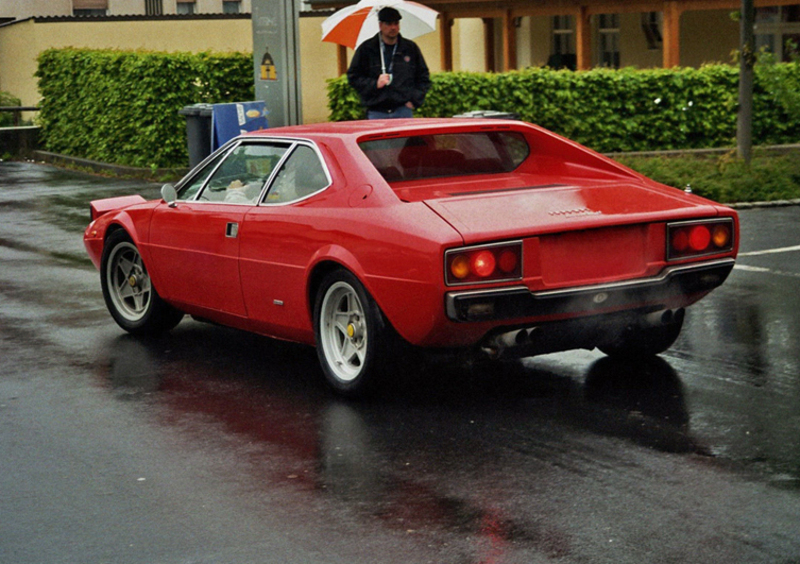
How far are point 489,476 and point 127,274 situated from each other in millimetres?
4112

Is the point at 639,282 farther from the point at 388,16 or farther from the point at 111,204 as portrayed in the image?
the point at 388,16

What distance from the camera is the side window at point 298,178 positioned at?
7266mm

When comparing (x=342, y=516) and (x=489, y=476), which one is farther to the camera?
(x=489, y=476)

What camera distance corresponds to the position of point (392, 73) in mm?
12828

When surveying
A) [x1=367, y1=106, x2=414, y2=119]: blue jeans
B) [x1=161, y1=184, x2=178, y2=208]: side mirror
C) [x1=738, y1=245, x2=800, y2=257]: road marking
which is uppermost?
[x1=367, y1=106, x2=414, y2=119]: blue jeans

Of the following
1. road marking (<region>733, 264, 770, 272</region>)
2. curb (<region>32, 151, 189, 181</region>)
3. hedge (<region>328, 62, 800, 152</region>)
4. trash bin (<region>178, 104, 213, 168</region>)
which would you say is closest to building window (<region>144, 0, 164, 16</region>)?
curb (<region>32, 151, 189, 181</region>)

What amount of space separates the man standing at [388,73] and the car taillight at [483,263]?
665 centimetres

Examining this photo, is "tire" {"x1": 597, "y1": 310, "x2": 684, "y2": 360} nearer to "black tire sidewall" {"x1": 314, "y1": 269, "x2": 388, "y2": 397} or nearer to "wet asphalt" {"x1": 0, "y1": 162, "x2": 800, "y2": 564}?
"wet asphalt" {"x1": 0, "y1": 162, "x2": 800, "y2": 564}

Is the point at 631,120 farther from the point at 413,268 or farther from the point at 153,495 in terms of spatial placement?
the point at 153,495

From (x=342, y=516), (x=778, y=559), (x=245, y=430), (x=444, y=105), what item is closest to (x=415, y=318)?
(x=245, y=430)

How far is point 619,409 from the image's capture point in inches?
256

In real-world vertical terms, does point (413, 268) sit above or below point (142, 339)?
above

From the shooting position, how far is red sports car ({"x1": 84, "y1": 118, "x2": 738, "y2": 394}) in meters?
6.38

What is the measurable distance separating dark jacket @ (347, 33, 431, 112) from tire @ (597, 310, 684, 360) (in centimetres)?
562
